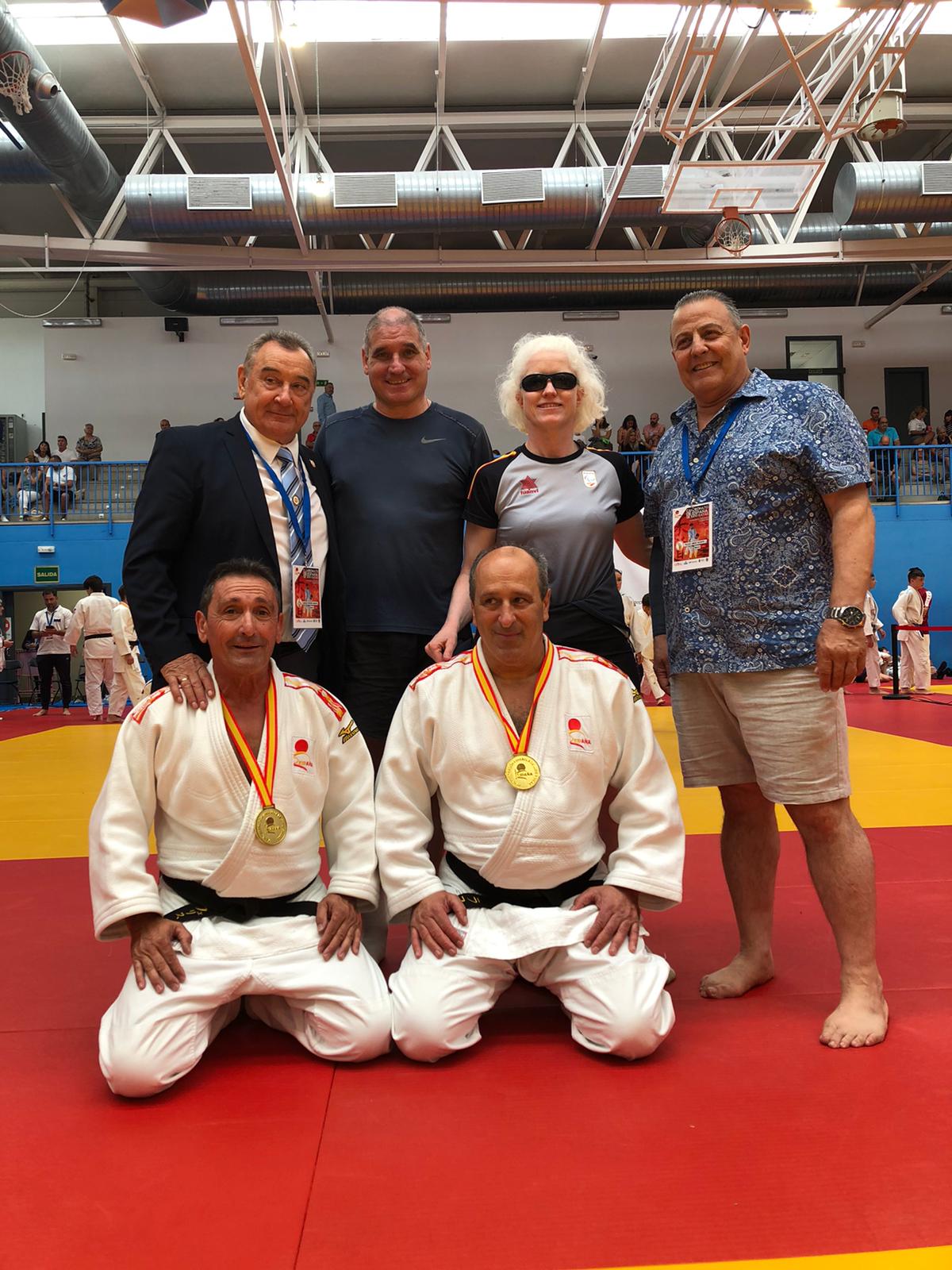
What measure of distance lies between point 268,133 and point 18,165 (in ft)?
13.6

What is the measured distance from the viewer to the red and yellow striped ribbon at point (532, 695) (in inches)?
90.5

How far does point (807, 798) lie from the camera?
2.30 m

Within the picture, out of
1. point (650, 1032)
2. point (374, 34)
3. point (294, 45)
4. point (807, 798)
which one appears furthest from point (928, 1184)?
point (374, 34)

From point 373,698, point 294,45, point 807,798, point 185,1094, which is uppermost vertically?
point 294,45

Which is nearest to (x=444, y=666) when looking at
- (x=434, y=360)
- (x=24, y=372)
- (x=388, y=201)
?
(x=388, y=201)

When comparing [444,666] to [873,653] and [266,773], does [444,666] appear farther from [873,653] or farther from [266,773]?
[873,653]

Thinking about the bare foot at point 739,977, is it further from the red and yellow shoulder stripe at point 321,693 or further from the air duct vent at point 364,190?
the air duct vent at point 364,190

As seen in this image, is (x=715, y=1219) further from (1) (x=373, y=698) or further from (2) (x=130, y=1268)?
(1) (x=373, y=698)

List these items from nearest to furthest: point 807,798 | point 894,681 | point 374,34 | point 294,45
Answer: point 807,798, point 294,45, point 374,34, point 894,681

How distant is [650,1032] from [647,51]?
Answer: 1245cm

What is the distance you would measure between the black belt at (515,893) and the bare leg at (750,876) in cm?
48

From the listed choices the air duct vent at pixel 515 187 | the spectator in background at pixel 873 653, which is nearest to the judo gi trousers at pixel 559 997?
the spectator in background at pixel 873 653

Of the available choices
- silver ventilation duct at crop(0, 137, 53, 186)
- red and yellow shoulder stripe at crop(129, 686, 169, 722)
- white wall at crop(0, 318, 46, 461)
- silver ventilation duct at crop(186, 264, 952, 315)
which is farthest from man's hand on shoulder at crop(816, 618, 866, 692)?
white wall at crop(0, 318, 46, 461)

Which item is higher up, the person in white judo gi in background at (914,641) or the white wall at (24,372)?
the white wall at (24,372)
